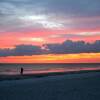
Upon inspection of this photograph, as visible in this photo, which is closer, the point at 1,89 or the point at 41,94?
the point at 41,94

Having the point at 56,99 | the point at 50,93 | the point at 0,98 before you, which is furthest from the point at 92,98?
the point at 0,98

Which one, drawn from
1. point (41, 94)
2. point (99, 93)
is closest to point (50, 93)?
point (41, 94)

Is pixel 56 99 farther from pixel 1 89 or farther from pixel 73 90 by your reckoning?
pixel 1 89

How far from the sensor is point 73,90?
59.7ft

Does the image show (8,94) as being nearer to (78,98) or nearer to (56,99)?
(56,99)

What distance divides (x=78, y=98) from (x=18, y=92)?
439 cm

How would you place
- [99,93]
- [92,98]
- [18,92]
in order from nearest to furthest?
[92,98] < [99,93] < [18,92]

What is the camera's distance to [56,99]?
50.6ft

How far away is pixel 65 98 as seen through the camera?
611 inches

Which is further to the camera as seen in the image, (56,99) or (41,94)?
(41,94)

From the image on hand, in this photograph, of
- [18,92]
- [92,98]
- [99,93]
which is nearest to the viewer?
[92,98]

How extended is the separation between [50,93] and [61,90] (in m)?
1.32

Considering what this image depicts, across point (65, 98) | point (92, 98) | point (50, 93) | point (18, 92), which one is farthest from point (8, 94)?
point (92, 98)

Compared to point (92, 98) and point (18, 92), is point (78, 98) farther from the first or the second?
point (18, 92)
